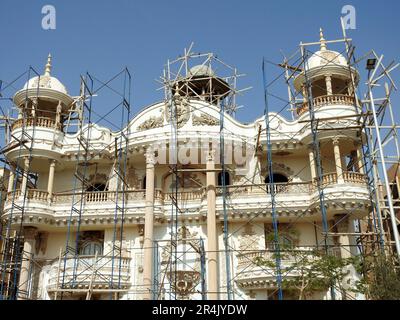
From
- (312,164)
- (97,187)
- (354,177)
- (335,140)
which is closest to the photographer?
(354,177)

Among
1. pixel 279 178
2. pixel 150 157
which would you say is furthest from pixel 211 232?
pixel 279 178

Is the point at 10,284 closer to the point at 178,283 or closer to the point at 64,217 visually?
the point at 64,217

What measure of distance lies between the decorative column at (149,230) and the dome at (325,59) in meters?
9.03

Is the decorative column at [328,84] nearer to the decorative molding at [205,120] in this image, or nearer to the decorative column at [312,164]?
the decorative column at [312,164]

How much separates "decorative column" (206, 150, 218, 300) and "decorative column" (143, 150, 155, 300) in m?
2.54

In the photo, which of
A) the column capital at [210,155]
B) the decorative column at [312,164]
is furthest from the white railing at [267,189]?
the column capital at [210,155]

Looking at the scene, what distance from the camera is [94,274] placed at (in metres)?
20.7

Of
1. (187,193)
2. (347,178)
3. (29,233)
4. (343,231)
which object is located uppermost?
(187,193)

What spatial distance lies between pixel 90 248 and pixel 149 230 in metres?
3.87

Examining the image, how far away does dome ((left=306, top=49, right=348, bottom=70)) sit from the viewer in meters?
23.5

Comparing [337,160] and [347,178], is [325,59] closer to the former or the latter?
[337,160]

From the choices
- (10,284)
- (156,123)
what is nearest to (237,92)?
(156,123)

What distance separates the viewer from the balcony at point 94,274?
825 inches

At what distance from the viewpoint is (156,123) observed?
23.9 m
